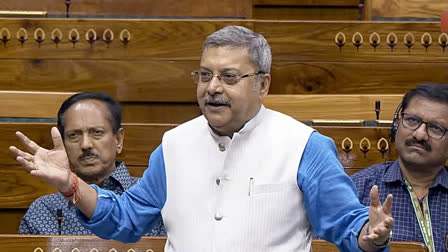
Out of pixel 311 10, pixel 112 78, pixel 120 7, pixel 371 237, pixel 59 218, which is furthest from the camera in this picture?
pixel 311 10

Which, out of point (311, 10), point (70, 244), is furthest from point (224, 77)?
point (311, 10)

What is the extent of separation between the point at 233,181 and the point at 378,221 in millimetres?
129

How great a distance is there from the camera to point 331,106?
1321mm

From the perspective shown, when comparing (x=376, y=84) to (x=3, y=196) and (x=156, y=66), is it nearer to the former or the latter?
(x=156, y=66)

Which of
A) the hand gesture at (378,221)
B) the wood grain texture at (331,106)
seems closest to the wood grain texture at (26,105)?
the wood grain texture at (331,106)

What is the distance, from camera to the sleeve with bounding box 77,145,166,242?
2.59ft

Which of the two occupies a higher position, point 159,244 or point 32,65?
point 32,65

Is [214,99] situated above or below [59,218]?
above

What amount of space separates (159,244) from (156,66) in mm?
506

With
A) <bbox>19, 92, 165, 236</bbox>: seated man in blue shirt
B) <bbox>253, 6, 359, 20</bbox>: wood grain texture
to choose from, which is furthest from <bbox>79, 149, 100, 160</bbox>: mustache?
<bbox>253, 6, 359, 20</bbox>: wood grain texture

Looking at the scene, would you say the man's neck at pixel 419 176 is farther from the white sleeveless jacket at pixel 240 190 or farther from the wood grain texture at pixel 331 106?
the white sleeveless jacket at pixel 240 190

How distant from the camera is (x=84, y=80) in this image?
142 cm

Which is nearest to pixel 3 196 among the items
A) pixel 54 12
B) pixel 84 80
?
pixel 84 80

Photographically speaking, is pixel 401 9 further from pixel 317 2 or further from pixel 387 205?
pixel 387 205
